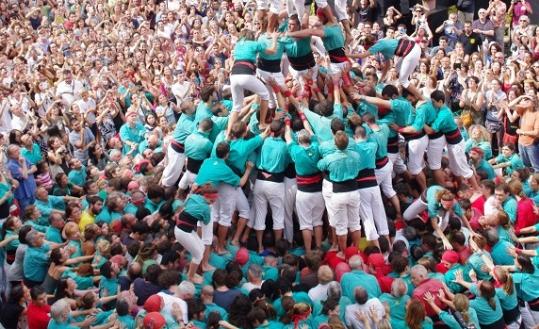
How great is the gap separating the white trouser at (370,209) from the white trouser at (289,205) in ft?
3.18

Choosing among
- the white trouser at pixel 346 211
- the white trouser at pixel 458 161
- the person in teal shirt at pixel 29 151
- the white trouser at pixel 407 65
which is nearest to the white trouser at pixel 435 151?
the white trouser at pixel 458 161

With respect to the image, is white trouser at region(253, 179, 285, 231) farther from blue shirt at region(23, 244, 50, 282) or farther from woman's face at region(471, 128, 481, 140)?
woman's face at region(471, 128, 481, 140)

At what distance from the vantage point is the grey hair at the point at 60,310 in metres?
9.38

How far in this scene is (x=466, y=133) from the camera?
1512 centimetres

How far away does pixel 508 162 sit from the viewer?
14273mm

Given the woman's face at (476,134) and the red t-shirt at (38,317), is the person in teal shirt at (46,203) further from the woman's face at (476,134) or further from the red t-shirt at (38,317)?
the woman's face at (476,134)

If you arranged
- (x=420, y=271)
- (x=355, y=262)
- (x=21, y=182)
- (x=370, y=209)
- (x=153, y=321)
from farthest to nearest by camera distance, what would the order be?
(x=21, y=182)
(x=370, y=209)
(x=355, y=262)
(x=420, y=271)
(x=153, y=321)

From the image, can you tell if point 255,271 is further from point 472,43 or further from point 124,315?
A: point 472,43

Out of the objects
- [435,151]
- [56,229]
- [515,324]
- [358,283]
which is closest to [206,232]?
[358,283]

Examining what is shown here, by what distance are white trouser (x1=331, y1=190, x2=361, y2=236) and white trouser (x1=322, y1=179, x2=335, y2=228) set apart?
5cm

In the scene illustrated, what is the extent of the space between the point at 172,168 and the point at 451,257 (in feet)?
14.1

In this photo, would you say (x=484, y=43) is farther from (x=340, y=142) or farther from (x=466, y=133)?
(x=340, y=142)

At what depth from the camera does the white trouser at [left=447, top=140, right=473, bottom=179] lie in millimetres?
12680

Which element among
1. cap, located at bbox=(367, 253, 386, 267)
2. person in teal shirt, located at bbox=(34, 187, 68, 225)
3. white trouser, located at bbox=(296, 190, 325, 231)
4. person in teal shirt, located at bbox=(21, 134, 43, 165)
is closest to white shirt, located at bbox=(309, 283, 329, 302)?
cap, located at bbox=(367, 253, 386, 267)
